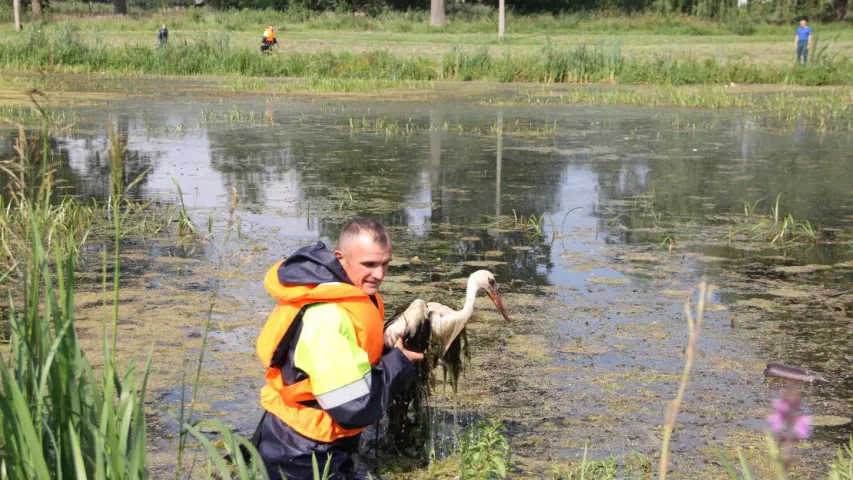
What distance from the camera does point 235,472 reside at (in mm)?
4160

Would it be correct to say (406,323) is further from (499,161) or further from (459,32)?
(459,32)

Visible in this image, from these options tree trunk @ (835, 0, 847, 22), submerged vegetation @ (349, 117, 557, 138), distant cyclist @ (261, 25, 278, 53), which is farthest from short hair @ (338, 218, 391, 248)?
tree trunk @ (835, 0, 847, 22)

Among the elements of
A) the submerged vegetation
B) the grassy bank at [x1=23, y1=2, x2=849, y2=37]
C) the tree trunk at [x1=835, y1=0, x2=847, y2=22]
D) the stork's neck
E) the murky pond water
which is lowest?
the murky pond water

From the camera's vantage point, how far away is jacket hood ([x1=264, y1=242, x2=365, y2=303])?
10.6 feet

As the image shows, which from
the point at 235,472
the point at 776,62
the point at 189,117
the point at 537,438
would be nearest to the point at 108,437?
the point at 235,472

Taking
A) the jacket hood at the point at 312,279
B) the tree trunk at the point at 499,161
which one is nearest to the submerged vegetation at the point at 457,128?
the tree trunk at the point at 499,161

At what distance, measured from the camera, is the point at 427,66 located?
82.1 feet

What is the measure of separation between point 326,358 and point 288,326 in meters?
0.19

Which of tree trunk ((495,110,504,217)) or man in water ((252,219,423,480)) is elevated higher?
man in water ((252,219,423,480))

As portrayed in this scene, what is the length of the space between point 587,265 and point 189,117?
→ 10.7 metres

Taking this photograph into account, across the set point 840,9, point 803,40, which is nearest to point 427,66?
point 803,40

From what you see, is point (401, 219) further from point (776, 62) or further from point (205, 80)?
point (776, 62)

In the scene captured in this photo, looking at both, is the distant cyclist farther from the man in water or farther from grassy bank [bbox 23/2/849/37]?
the man in water

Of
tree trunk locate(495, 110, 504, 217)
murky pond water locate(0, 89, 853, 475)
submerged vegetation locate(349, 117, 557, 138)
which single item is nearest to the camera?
murky pond water locate(0, 89, 853, 475)
